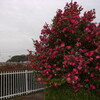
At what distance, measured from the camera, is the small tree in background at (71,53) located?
310 centimetres

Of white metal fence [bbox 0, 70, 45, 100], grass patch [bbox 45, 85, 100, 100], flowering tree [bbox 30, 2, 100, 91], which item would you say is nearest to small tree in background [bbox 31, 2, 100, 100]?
flowering tree [bbox 30, 2, 100, 91]

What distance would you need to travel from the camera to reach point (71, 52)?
3178 millimetres

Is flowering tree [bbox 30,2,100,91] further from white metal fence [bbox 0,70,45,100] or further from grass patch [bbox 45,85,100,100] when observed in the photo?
white metal fence [bbox 0,70,45,100]

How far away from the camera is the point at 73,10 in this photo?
166 inches

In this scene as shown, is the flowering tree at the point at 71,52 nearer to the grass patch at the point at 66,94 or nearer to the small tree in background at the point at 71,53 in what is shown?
the small tree in background at the point at 71,53

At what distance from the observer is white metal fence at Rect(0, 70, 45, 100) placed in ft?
21.1

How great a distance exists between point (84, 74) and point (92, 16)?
1.55m

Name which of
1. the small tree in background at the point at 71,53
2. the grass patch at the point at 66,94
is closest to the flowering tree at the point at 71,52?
the small tree in background at the point at 71,53

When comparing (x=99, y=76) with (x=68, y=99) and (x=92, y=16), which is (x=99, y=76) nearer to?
(x=68, y=99)

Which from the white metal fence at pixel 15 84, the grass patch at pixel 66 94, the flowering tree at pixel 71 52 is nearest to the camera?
the flowering tree at pixel 71 52

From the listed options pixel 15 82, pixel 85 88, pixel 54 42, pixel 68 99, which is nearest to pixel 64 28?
pixel 54 42

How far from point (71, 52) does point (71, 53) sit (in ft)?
0.07

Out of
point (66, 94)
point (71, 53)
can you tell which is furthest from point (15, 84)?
point (71, 53)

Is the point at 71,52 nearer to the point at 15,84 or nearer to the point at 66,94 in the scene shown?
the point at 66,94
